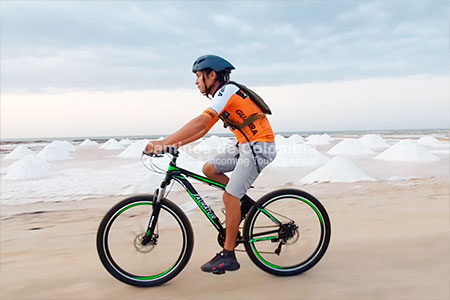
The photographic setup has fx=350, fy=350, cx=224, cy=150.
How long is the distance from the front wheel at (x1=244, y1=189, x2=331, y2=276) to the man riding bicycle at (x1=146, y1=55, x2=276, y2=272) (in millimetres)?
261

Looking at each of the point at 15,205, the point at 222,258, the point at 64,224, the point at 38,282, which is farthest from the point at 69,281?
the point at 15,205

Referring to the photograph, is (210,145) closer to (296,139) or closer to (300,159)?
(296,139)

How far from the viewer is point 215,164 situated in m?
2.87

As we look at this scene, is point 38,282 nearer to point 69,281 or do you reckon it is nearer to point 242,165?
point 69,281

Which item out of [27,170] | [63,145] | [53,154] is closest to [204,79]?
[27,170]

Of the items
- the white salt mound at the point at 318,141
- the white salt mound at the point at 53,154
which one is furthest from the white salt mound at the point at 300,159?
the white salt mound at the point at 318,141

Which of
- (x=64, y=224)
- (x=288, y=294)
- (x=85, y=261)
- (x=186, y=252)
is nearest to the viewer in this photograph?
(x=288, y=294)

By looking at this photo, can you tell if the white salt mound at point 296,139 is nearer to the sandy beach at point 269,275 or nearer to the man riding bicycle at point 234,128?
the sandy beach at point 269,275

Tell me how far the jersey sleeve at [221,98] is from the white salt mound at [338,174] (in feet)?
21.9

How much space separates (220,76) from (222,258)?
144cm

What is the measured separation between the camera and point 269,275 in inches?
117

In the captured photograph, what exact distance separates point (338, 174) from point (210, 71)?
6830mm

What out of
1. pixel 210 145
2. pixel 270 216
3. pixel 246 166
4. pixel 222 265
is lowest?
pixel 222 265

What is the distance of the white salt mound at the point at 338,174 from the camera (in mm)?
8703
